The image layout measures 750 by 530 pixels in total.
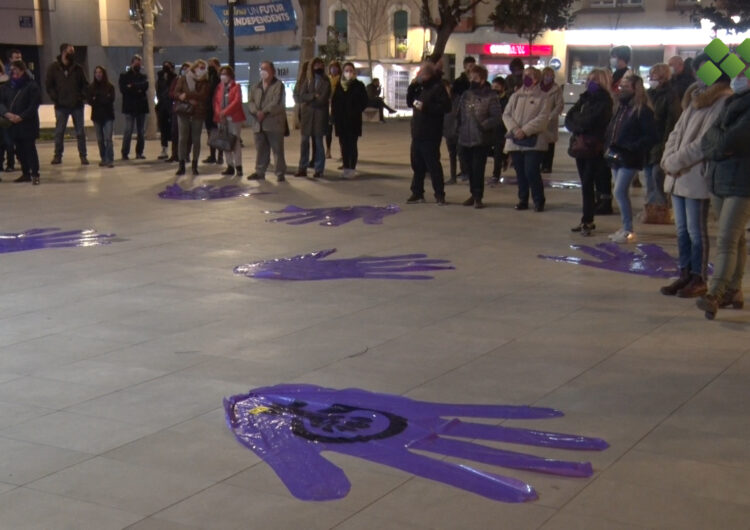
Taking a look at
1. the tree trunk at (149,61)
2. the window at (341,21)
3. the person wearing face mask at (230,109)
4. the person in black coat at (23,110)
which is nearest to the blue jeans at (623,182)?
the person wearing face mask at (230,109)

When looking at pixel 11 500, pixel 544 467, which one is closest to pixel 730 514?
pixel 544 467

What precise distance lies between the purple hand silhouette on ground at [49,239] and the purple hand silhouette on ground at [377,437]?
562 centimetres

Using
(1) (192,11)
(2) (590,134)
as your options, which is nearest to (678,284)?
(2) (590,134)

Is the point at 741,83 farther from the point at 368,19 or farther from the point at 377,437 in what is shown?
the point at 368,19

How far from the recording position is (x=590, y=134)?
38.2 feet

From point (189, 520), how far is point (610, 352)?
3519mm

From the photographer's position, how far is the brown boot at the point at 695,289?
8570mm

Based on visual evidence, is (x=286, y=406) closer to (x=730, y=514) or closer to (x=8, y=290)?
(x=730, y=514)

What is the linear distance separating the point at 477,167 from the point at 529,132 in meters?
1.12

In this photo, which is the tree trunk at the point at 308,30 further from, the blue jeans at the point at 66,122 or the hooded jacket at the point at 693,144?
the hooded jacket at the point at 693,144

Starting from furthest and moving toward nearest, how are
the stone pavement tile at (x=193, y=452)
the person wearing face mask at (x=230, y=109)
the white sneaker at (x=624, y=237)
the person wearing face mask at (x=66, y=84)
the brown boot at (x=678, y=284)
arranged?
the person wearing face mask at (x=66, y=84)
the person wearing face mask at (x=230, y=109)
the white sneaker at (x=624, y=237)
the brown boot at (x=678, y=284)
the stone pavement tile at (x=193, y=452)

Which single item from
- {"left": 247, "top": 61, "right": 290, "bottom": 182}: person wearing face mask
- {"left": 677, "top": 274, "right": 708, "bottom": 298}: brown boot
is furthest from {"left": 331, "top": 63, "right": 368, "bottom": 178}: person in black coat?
{"left": 677, "top": 274, "right": 708, "bottom": 298}: brown boot

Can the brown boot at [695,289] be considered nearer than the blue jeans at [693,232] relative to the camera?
No

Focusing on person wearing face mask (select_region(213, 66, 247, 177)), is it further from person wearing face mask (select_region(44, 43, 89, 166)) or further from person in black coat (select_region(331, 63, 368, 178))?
person wearing face mask (select_region(44, 43, 89, 166))
